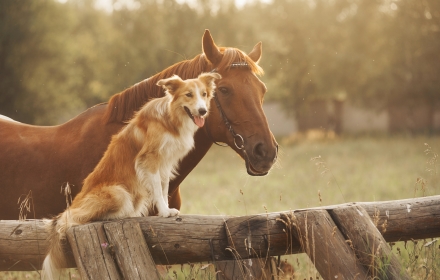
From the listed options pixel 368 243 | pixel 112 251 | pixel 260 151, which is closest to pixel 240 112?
pixel 260 151

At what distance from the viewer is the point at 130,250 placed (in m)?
3.77

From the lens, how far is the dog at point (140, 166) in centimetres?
398

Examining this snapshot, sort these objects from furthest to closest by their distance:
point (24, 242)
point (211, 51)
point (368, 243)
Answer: point (211, 51)
point (24, 242)
point (368, 243)

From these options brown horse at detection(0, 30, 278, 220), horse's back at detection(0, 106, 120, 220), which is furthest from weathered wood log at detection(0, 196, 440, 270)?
horse's back at detection(0, 106, 120, 220)

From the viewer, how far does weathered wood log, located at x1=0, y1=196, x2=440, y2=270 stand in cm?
392

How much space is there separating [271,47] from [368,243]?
3397cm

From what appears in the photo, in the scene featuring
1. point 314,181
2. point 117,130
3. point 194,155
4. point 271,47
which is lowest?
point 271,47

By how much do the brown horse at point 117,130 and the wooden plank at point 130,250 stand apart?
128 cm

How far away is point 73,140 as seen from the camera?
5336mm

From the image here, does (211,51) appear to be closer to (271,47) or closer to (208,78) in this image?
(208,78)

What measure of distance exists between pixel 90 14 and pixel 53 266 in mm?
51405

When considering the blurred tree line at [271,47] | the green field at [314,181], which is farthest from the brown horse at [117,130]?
the blurred tree line at [271,47]

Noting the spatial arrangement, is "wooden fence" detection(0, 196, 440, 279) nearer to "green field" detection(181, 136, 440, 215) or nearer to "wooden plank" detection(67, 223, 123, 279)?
"wooden plank" detection(67, 223, 123, 279)

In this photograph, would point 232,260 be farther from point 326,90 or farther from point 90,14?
point 90,14
